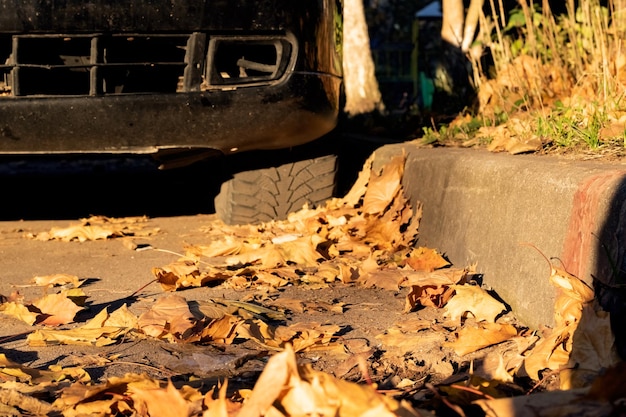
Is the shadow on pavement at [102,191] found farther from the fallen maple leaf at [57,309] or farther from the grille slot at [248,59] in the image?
the fallen maple leaf at [57,309]

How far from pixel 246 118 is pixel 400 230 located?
77 cm

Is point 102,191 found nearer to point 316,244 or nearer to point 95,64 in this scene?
point 95,64

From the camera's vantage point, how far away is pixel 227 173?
439 cm

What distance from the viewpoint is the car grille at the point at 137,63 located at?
3.54 meters

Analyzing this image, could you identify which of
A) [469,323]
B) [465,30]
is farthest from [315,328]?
[465,30]

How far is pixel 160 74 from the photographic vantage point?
12.6 ft

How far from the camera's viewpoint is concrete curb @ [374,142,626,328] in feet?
7.32

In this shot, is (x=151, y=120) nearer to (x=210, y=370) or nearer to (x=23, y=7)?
(x=23, y=7)

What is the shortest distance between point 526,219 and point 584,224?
370 mm

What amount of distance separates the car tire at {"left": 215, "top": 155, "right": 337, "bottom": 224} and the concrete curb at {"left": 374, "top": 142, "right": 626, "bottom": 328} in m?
0.75

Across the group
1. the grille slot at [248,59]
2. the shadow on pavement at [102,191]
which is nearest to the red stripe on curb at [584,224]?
the grille slot at [248,59]

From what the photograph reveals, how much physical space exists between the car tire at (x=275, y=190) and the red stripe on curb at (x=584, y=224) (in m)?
2.08

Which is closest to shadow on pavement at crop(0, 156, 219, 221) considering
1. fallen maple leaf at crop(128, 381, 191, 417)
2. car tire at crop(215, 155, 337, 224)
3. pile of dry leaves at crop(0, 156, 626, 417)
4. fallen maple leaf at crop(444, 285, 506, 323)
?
car tire at crop(215, 155, 337, 224)

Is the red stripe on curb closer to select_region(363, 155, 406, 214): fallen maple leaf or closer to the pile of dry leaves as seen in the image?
the pile of dry leaves
